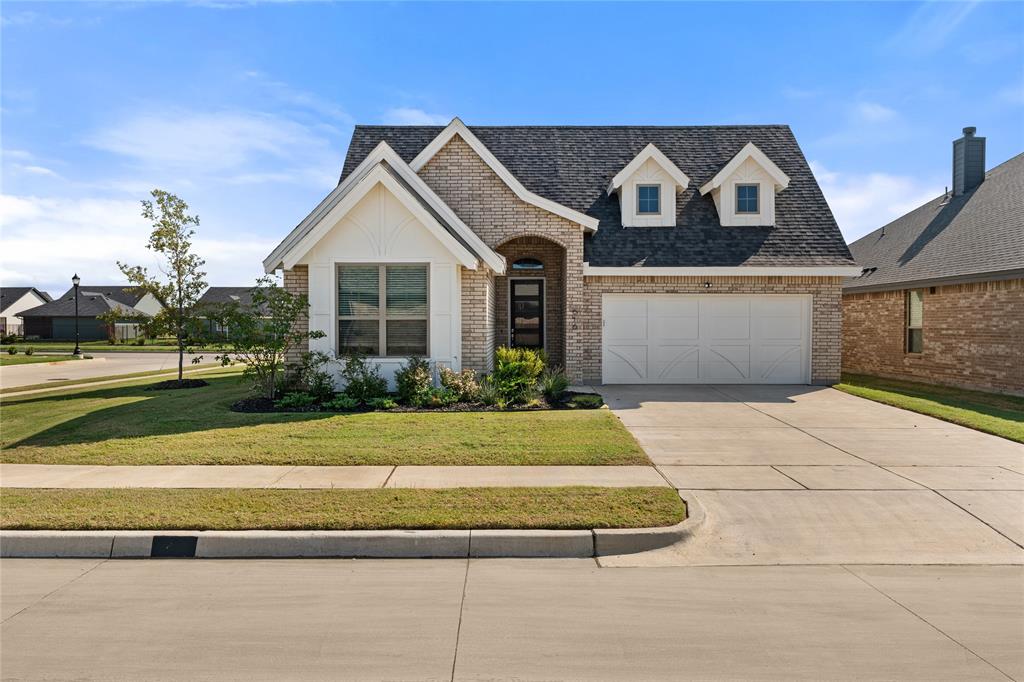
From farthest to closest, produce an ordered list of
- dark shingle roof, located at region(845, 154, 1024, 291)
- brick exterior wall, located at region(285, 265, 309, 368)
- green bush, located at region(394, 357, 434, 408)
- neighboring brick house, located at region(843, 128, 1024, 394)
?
dark shingle roof, located at region(845, 154, 1024, 291) < neighboring brick house, located at region(843, 128, 1024, 394) < brick exterior wall, located at region(285, 265, 309, 368) < green bush, located at region(394, 357, 434, 408)

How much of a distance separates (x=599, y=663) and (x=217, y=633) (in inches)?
95.3

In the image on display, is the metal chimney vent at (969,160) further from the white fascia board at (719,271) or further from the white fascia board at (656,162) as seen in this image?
the white fascia board at (656,162)

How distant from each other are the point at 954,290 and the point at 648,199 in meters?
8.53

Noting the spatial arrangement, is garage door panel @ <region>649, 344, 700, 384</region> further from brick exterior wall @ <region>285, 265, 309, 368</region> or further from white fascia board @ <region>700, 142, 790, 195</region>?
brick exterior wall @ <region>285, 265, 309, 368</region>

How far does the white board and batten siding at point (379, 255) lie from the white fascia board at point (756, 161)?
27.3ft

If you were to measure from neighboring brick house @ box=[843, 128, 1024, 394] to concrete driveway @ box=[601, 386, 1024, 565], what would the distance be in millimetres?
5622

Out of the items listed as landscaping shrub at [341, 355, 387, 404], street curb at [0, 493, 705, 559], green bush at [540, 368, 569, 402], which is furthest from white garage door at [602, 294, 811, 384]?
street curb at [0, 493, 705, 559]

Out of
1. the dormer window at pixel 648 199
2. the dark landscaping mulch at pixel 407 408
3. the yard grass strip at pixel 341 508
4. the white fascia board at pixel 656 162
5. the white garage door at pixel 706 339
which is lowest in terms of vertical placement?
the yard grass strip at pixel 341 508

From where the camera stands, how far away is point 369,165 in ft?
44.1

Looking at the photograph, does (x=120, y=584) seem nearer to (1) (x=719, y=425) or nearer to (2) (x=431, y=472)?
(2) (x=431, y=472)

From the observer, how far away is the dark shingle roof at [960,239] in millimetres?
15086

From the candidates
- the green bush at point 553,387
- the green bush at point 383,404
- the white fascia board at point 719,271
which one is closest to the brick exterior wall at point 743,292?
the white fascia board at point 719,271

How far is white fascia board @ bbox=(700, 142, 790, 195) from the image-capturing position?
15914 mm

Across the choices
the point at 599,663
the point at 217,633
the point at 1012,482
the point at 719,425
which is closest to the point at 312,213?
the point at 719,425
